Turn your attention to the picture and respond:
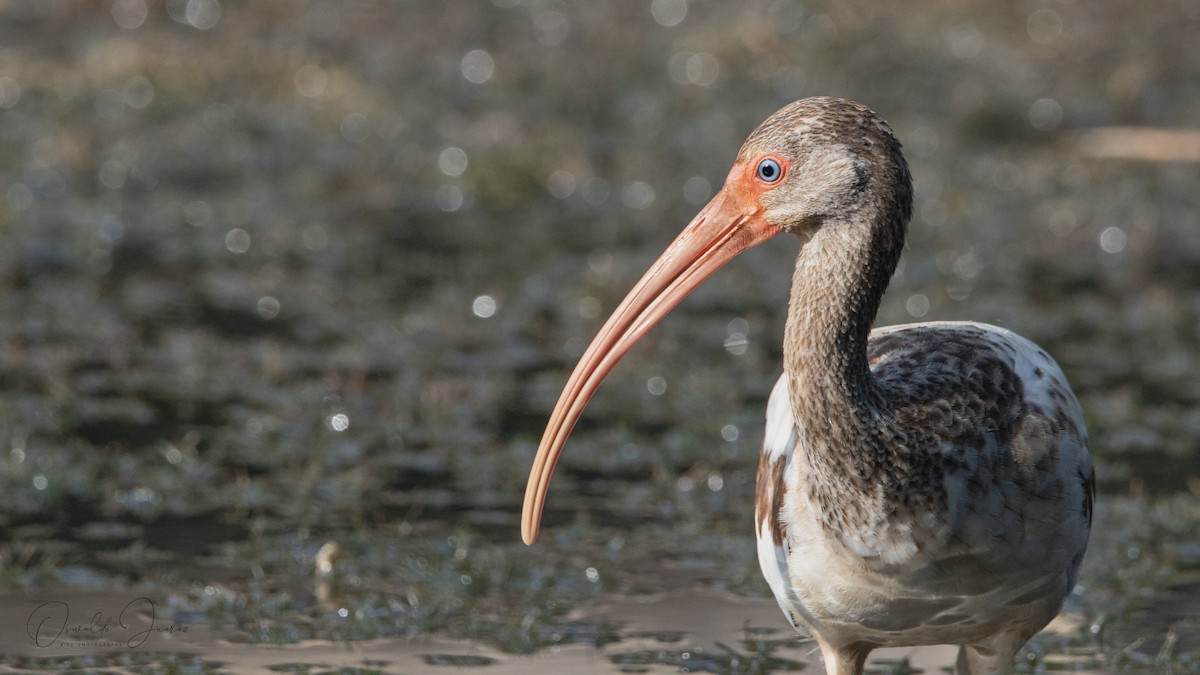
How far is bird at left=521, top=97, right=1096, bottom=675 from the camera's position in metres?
3.87

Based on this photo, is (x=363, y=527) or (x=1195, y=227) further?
(x=1195, y=227)

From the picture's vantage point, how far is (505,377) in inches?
290

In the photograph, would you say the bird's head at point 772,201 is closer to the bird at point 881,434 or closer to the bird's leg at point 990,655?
the bird at point 881,434

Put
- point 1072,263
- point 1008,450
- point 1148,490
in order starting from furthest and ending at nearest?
1. point 1072,263
2. point 1148,490
3. point 1008,450

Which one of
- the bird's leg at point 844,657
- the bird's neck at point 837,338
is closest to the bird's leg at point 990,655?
the bird's leg at point 844,657

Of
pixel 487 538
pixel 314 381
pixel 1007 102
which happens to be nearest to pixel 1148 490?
pixel 487 538

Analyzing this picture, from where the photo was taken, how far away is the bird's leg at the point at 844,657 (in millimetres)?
4387

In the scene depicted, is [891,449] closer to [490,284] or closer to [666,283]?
[666,283]

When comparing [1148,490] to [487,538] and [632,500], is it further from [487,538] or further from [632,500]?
[487,538]

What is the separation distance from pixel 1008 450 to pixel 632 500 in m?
2.54

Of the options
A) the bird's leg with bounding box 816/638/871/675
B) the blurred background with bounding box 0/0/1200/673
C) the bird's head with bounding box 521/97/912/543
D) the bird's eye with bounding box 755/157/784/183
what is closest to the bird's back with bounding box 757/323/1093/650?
the bird's leg with bounding box 816/638/871/675

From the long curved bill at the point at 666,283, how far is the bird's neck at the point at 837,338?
7.9 inches

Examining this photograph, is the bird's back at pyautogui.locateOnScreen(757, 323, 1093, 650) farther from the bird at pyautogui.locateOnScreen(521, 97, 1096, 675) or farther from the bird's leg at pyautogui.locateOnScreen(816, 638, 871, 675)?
the bird's leg at pyautogui.locateOnScreen(816, 638, 871, 675)

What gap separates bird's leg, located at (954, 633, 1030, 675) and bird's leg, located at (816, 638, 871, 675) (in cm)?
30
